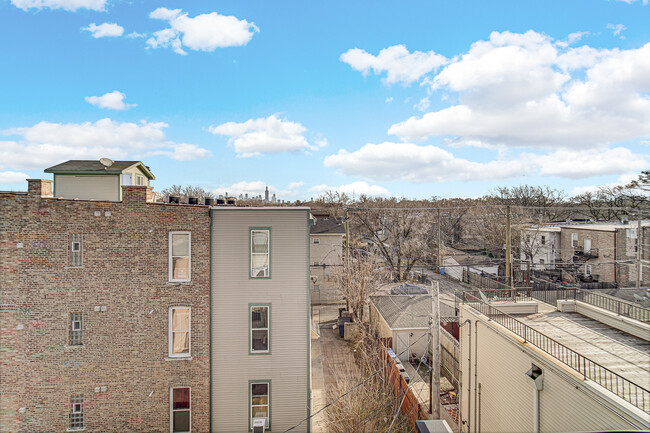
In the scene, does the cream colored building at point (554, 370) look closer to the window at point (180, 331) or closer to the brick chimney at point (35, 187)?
the window at point (180, 331)

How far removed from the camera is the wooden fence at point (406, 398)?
12.6 metres

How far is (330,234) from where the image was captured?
34000 mm

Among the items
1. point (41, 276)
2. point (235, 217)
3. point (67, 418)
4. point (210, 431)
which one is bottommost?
point (210, 431)

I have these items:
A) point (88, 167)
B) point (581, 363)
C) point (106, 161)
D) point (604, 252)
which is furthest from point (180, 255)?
point (604, 252)

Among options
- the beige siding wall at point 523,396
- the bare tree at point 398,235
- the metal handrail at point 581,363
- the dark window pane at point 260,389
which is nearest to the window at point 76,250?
the dark window pane at point 260,389

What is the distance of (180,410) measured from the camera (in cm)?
1177

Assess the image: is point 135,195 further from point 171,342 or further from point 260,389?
point 260,389

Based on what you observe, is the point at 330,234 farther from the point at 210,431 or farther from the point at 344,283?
the point at 210,431

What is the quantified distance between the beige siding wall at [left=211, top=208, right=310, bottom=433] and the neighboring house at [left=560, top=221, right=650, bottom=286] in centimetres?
2782

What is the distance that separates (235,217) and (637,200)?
52247 mm

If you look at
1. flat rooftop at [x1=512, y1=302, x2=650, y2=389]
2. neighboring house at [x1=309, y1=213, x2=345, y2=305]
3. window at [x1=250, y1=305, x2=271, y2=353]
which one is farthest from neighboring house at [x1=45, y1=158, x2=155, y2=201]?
flat rooftop at [x1=512, y1=302, x2=650, y2=389]

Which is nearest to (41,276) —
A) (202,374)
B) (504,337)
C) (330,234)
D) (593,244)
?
(202,374)

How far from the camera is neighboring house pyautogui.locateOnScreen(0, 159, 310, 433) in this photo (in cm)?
1125

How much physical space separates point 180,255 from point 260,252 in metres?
2.76
